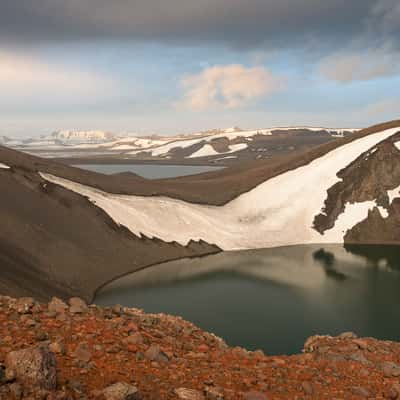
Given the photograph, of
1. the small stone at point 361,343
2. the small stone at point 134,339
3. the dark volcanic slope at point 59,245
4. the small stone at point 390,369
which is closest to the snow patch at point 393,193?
the dark volcanic slope at point 59,245

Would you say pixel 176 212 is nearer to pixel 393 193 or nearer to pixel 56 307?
pixel 393 193

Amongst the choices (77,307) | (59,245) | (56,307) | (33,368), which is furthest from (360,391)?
(59,245)

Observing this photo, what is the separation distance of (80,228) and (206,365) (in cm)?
4861

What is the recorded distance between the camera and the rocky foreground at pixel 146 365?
10250 millimetres

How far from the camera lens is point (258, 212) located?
286 feet

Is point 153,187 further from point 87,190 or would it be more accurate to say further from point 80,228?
point 80,228

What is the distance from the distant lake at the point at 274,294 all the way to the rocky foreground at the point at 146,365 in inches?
714

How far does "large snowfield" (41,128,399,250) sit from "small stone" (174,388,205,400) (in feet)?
180

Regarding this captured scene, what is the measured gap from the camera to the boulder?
32.0 ft

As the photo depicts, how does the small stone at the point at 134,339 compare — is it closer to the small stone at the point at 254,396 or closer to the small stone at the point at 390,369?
the small stone at the point at 254,396

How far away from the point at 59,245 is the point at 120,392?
150 ft

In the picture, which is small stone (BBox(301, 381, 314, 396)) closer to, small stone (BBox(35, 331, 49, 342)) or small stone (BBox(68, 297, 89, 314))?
small stone (BBox(35, 331, 49, 342))

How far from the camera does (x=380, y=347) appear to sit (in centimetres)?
1897

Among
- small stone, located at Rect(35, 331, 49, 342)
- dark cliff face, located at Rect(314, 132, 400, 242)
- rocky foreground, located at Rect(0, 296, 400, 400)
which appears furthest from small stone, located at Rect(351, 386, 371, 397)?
dark cliff face, located at Rect(314, 132, 400, 242)
